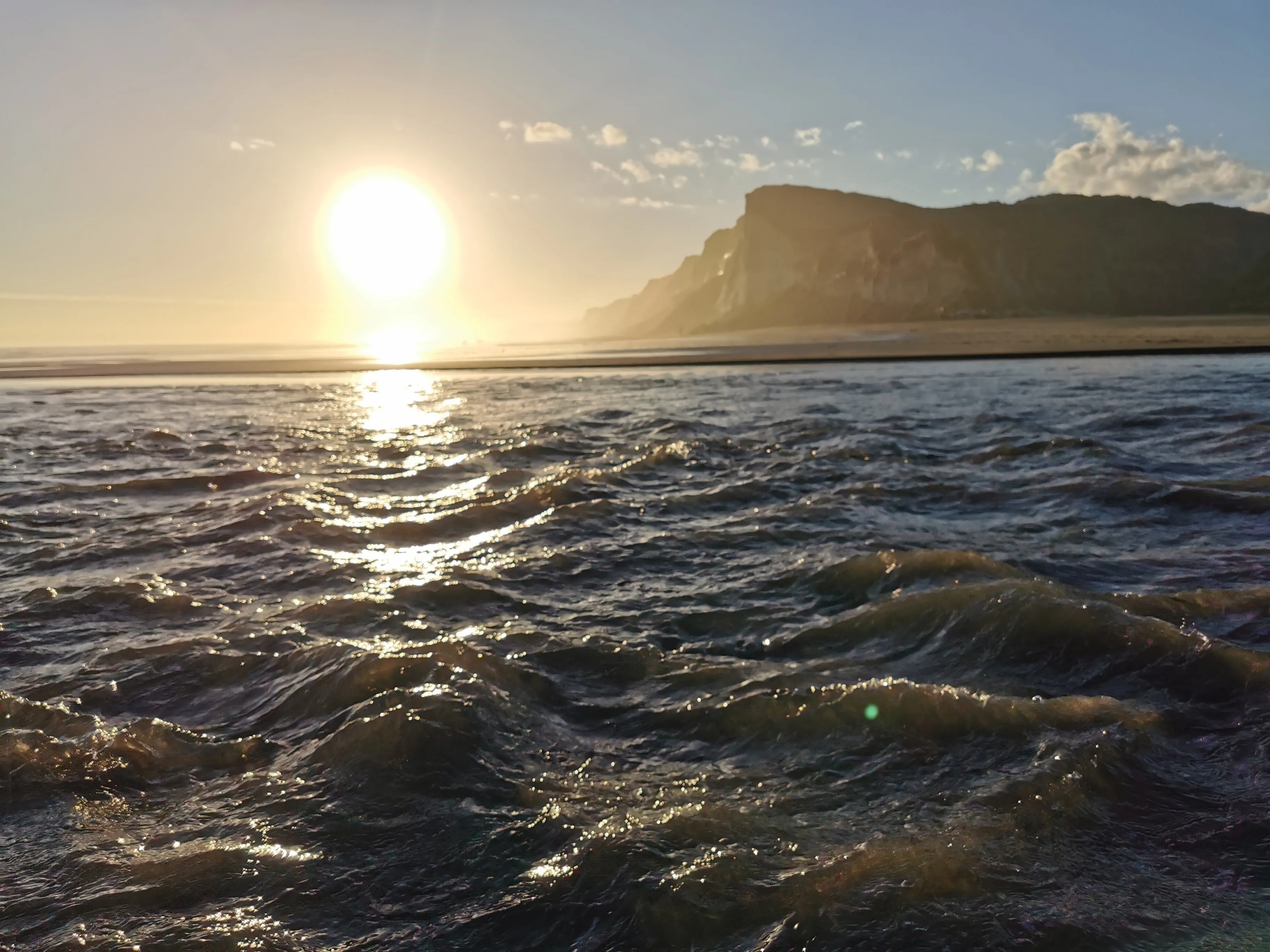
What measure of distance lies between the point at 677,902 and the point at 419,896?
1.08 metres

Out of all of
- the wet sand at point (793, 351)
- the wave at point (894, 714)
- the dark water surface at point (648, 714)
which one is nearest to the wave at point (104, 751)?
the dark water surface at point (648, 714)

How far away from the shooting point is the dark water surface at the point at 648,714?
3035mm

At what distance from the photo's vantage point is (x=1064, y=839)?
332 cm

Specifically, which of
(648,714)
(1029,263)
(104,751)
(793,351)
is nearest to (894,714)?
(648,714)

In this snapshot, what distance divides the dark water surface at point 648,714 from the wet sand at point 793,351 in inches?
1134

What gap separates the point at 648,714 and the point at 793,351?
43.9m

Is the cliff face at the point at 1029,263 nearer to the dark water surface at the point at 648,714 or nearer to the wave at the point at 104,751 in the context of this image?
the dark water surface at the point at 648,714

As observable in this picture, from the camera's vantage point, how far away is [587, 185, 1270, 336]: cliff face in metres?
111

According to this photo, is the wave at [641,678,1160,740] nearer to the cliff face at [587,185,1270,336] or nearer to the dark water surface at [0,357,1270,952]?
the dark water surface at [0,357,1270,952]

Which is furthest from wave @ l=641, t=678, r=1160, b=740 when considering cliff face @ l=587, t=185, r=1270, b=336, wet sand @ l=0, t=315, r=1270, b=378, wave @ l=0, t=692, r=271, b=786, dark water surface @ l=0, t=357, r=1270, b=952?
cliff face @ l=587, t=185, r=1270, b=336

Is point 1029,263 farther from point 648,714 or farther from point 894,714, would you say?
point 648,714

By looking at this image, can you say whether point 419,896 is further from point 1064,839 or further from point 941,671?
point 941,671

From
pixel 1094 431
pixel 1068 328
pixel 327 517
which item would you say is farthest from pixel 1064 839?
pixel 1068 328

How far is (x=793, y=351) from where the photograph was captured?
46438 millimetres
